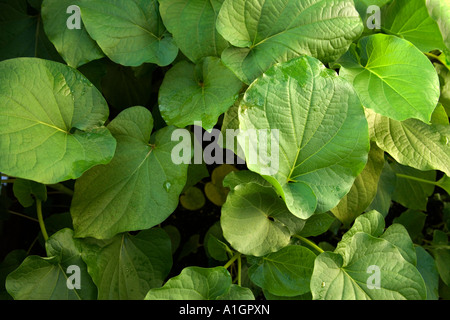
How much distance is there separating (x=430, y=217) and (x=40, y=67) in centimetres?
106

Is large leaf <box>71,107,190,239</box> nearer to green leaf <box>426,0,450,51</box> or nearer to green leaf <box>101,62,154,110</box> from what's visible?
green leaf <box>101,62,154,110</box>

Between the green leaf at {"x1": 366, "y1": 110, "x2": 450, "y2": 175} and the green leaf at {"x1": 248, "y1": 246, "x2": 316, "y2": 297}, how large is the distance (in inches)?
9.5

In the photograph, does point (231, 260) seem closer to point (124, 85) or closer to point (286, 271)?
point (286, 271)

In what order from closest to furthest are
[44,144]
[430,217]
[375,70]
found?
1. [44,144]
2. [375,70]
3. [430,217]

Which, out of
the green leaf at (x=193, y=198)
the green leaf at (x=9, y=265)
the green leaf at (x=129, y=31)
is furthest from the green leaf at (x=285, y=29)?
the green leaf at (x=9, y=265)

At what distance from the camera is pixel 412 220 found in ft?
3.04

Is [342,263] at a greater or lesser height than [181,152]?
lesser

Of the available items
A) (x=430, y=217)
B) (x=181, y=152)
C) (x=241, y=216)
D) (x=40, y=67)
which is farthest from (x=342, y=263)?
(x=430, y=217)

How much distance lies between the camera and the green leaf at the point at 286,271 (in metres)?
0.62

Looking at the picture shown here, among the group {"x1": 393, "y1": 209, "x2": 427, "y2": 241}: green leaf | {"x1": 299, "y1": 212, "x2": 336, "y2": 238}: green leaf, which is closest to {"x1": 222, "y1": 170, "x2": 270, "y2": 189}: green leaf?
{"x1": 299, "y1": 212, "x2": 336, "y2": 238}: green leaf

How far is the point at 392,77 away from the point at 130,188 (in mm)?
460

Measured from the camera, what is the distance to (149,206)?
1.97 ft
